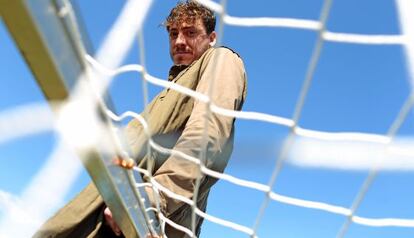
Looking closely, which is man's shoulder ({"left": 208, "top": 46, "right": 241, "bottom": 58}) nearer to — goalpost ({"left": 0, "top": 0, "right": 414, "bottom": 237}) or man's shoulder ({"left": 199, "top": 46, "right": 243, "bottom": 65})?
man's shoulder ({"left": 199, "top": 46, "right": 243, "bottom": 65})

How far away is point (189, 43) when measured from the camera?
1.46m

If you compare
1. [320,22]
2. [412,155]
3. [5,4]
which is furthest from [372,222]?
[5,4]

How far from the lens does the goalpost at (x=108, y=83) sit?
1.60ft

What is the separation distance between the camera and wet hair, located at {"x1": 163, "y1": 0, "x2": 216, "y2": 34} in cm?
148

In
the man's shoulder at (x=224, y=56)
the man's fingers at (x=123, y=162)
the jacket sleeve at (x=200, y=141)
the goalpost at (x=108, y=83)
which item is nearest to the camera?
the goalpost at (x=108, y=83)

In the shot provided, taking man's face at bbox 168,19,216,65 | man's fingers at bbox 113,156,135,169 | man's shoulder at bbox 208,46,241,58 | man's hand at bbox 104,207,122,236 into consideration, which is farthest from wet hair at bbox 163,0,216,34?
man's fingers at bbox 113,156,135,169

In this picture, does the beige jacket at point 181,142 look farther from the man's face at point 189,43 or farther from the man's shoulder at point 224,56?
the man's face at point 189,43

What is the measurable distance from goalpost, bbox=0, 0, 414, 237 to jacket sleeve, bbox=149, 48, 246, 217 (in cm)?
3

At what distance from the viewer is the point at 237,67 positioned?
1.12m

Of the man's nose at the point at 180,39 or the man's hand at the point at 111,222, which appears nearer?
the man's hand at the point at 111,222

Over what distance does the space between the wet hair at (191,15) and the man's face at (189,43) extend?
0.01m

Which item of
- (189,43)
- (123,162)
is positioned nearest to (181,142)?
(123,162)

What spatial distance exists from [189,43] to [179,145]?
59cm

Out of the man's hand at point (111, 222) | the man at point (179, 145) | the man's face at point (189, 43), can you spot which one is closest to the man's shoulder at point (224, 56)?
the man at point (179, 145)
